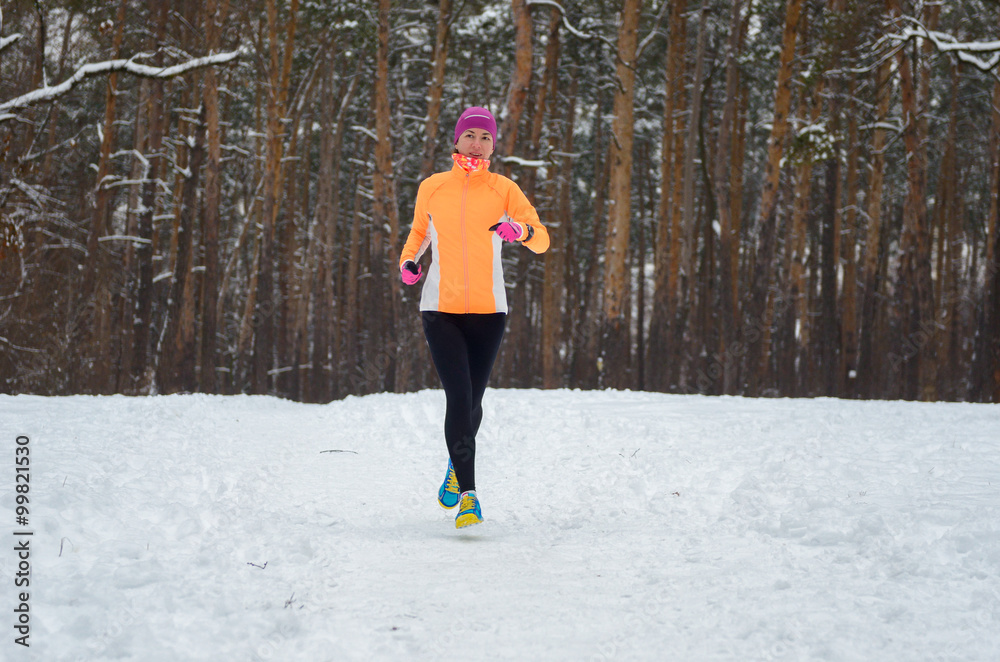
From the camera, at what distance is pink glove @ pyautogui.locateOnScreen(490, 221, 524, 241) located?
A: 434cm

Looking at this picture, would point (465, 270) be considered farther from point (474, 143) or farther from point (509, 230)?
point (474, 143)

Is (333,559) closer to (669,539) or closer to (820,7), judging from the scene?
(669,539)

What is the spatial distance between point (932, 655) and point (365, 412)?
27.3ft

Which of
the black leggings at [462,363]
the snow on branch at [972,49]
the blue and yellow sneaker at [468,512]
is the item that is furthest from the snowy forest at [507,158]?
the blue and yellow sneaker at [468,512]

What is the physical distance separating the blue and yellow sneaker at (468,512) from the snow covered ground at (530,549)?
3.2 inches

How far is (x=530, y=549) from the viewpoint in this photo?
3.82 metres

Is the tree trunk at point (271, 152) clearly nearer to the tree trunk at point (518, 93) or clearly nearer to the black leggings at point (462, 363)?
the tree trunk at point (518, 93)

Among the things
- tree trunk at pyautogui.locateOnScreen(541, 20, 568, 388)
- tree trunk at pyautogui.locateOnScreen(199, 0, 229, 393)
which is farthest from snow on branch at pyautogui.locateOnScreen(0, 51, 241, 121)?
tree trunk at pyautogui.locateOnScreen(541, 20, 568, 388)

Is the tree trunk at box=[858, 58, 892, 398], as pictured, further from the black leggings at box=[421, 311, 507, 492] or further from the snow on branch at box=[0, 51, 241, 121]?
the black leggings at box=[421, 311, 507, 492]

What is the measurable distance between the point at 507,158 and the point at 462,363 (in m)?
9.48

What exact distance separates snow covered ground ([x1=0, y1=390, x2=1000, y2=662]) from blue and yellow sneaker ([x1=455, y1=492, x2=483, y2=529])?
0.08m

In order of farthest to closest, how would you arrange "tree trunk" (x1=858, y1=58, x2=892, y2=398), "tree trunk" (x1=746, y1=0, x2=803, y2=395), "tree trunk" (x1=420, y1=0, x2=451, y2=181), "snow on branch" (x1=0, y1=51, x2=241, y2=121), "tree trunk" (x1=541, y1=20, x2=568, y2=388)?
1. "tree trunk" (x1=541, y1=20, x2=568, y2=388)
2. "tree trunk" (x1=420, y1=0, x2=451, y2=181)
3. "tree trunk" (x1=858, y1=58, x2=892, y2=398)
4. "tree trunk" (x1=746, y1=0, x2=803, y2=395)
5. "snow on branch" (x1=0, y1=51, x2=241, y2=121)

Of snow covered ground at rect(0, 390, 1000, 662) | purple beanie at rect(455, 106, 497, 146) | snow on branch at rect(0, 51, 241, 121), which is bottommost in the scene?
snow covered ground at rect(0, 390, 1000, 662)

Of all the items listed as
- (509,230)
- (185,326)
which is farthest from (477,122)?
(185,326)
